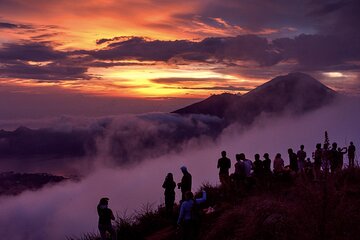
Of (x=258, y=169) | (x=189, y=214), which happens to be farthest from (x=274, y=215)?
(x=258, y=169)

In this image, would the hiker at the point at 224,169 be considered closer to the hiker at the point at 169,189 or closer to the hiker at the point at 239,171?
the hiker at the point at 239,171

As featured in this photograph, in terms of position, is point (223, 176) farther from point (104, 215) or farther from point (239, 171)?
point (104, 215)

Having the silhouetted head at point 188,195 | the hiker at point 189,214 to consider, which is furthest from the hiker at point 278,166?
the silhouetted head at point 188,195

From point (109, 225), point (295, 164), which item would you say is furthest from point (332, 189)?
point (295, 164)

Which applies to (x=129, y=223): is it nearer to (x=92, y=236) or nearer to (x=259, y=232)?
(x=92, y=236)

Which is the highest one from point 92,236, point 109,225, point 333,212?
point 333,212

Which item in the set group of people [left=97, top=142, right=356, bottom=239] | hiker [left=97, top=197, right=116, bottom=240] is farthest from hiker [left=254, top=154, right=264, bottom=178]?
hiker [left=97, top=197, right=116, bottom=240]

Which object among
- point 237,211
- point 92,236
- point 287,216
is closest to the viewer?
point 287,216

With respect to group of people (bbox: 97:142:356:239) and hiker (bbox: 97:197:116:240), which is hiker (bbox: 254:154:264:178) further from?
hiker (bbox: 97:197:116:240)

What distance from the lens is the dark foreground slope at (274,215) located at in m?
8.39

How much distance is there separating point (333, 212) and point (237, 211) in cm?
425

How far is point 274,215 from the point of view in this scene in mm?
11094

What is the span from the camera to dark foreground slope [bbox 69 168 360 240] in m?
8.39

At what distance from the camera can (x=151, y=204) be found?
Result: 17.1 meters
